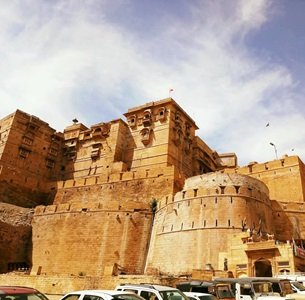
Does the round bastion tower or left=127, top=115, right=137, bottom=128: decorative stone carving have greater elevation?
left=127, top=115, right=137, bottom=128: decorative stone carving

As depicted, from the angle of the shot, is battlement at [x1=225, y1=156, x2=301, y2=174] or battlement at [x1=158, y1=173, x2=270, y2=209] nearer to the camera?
battlement at [x1=158, y1=173, x2=270, y2=209]

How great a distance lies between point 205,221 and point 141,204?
7.14 metres

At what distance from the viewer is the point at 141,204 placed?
93.7 feet

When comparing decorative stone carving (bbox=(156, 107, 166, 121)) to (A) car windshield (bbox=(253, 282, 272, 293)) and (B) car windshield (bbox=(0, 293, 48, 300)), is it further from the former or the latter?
(B) car windshield (bbox=(0, 293, 48, 300))

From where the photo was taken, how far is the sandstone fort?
2181 centimetres

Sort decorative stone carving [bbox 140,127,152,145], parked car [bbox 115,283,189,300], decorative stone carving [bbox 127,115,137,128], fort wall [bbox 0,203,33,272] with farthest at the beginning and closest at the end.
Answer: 1. decorative stone carving [bbox 127,115,137,128]
2. decorative stone carving [bbox 140,127,152,145]
3. fort wall [bbox 0,203,33,272]
4. parked car [bbox 115,283,189,300]

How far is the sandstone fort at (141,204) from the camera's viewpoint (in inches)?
859

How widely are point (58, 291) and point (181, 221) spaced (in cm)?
933

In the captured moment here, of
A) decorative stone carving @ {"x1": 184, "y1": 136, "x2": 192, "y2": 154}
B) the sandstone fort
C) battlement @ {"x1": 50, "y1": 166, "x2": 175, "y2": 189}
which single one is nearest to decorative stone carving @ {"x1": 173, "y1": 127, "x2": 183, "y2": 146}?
the sandstone fort

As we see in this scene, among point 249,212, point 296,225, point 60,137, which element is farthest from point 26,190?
point 296,225

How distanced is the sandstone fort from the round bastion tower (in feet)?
0.25

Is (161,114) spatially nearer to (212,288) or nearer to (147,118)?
(147,118)

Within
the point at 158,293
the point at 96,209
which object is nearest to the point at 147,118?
the point at 96,209

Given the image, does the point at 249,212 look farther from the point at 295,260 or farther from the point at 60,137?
the point at 60,137
